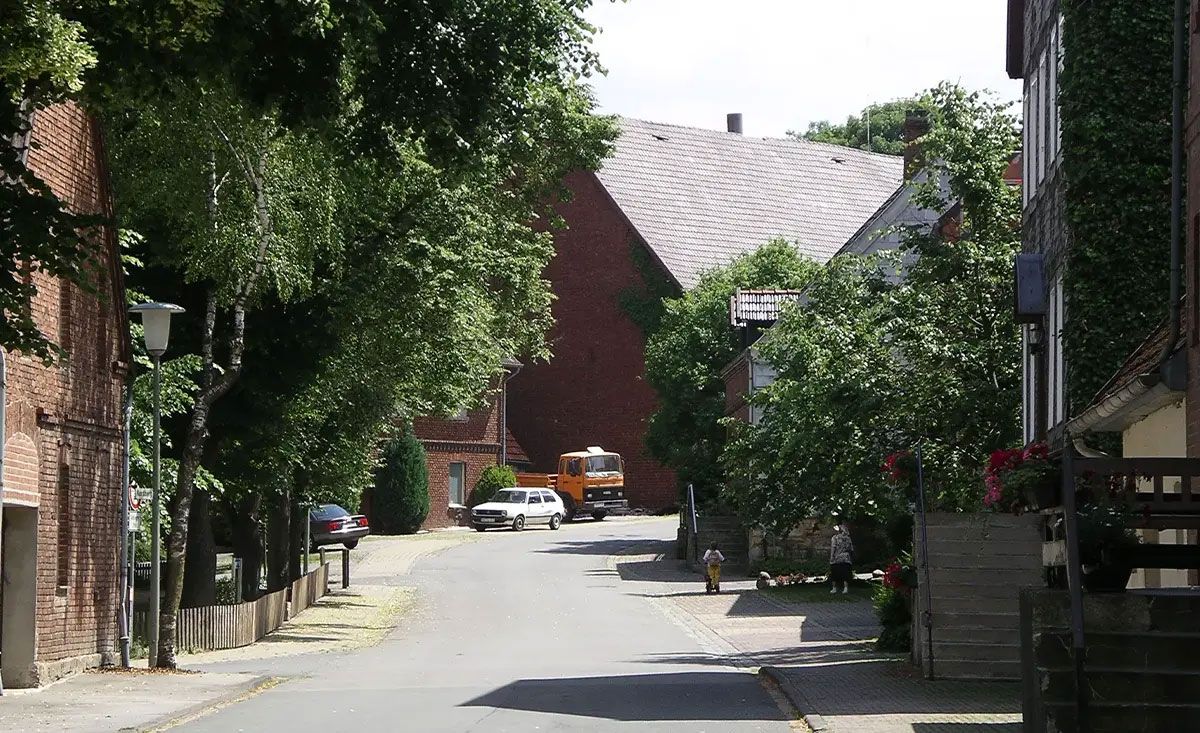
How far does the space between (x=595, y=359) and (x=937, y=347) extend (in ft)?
144

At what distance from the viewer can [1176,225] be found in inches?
699

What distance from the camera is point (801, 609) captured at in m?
36.1

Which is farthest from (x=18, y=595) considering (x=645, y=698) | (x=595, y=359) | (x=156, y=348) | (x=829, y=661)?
(x=595, y=359)

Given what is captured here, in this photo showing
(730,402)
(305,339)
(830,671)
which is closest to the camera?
(830,671)

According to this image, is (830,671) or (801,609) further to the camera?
(801,609)

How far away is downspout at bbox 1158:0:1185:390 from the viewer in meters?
16.4

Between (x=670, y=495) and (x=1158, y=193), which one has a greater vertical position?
(x=1158, y=193)

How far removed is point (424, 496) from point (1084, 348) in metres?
44.9

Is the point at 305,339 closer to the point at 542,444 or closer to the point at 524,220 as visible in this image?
the point at 524,220

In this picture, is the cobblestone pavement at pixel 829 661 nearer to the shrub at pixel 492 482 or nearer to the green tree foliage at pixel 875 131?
the shrub at pixel 492 482

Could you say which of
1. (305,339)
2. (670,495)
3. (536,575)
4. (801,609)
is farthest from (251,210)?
(670,495)

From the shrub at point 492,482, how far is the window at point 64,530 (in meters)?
44.5

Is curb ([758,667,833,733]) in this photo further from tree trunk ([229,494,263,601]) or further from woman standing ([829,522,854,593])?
tree trunk ([229,494,263,601])

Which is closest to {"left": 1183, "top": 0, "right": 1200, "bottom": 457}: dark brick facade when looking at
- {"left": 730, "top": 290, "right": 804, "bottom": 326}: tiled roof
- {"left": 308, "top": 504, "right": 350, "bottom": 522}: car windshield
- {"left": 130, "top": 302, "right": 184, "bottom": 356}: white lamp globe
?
{"left": 130, "top": 302, "right": 184, "bottom": 356}: white lamp globe
